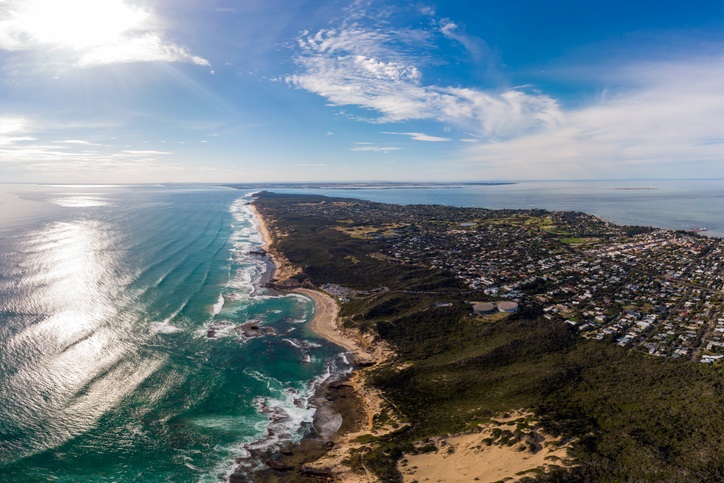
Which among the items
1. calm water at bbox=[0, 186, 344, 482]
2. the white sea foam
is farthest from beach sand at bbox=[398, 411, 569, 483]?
the white sea foam

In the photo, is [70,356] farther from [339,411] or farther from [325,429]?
[339,411]

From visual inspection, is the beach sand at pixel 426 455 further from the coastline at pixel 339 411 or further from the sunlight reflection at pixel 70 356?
the sunlight reflection at pixel 70 356

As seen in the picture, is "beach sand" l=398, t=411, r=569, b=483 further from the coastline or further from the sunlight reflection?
the sunlight reflection

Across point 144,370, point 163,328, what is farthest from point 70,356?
point 163,328

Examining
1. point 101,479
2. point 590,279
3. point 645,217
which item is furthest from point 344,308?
point 645,217

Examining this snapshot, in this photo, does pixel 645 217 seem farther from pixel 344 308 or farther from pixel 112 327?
pixel 112 327
